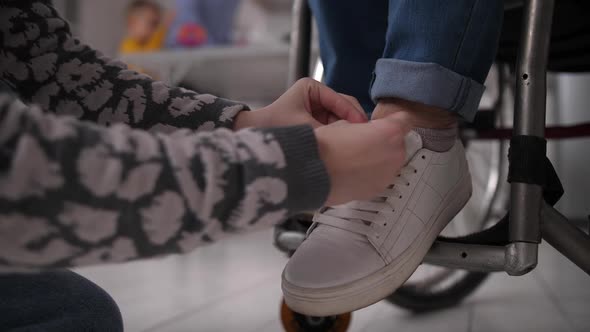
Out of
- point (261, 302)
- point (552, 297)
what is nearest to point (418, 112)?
point (261, 302)

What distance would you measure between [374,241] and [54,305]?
0.33m

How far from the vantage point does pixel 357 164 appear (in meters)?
0.36

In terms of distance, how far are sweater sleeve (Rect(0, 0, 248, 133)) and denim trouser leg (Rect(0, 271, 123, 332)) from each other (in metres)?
0.18

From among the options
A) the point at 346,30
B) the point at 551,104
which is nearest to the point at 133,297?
the point at 346,30

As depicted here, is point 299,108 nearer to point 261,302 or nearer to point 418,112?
point 418,112

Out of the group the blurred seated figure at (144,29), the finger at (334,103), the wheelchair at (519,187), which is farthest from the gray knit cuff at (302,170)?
the blurred seated figure at (144,29)

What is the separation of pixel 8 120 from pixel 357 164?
0.68 ft

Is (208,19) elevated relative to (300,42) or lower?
lower

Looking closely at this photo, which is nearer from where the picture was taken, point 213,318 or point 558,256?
point 213,318

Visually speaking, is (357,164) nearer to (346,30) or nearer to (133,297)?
(346,30)

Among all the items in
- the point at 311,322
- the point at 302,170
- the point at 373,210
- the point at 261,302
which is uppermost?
the point at 302,170

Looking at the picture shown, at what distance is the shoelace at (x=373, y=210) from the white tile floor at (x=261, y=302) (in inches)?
12.4

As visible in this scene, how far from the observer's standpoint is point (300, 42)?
0.85 m

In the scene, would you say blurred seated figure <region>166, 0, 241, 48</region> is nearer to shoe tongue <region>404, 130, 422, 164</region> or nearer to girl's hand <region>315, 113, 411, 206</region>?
shoe tongue <region>404, 130, 422, 164</region>
